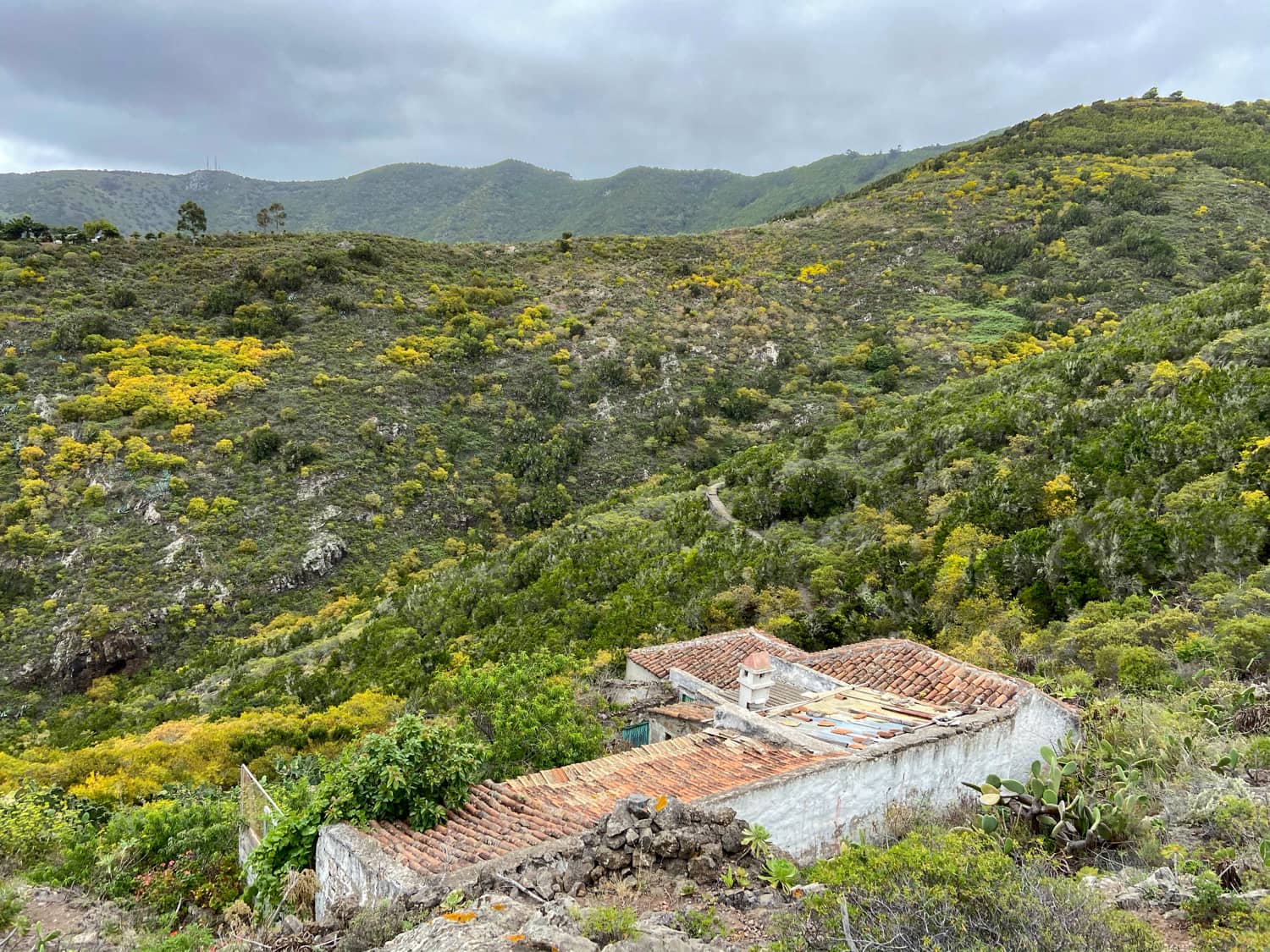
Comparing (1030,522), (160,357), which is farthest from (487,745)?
(160,357)

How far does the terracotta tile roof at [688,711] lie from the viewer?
330 inches

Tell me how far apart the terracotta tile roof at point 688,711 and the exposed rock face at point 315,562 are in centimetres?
2120

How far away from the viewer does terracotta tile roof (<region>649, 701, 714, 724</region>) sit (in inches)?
330

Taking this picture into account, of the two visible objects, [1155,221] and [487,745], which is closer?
[487,745]

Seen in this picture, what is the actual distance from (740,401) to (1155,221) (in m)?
28.4

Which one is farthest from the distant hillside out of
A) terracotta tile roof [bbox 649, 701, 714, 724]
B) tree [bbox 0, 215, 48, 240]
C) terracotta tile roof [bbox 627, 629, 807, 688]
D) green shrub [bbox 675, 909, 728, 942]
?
green shrub [bbox 675, 909, 728, 942]

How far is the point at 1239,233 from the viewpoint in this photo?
40344 millimetres

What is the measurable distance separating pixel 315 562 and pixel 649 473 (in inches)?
589

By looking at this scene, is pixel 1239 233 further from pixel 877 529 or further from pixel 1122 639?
pixel 1122 639

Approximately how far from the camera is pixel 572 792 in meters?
6.19

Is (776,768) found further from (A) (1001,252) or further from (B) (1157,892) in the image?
(A) (1001,252)

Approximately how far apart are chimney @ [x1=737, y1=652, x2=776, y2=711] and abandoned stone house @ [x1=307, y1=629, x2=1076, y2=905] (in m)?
0.01

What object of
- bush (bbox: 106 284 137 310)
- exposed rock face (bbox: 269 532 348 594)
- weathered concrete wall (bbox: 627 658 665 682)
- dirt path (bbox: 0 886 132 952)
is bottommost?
exposed rock face (bbox: 269 532 348 594)

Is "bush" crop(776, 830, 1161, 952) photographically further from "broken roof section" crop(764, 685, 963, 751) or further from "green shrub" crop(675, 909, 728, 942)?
"broken roof section" crop(764, 685, 963, 751)
